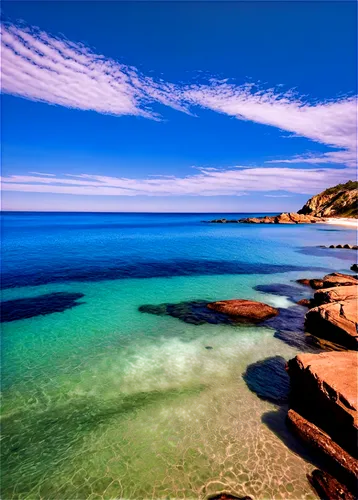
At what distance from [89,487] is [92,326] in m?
11.6

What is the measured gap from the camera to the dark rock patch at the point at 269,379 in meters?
11.7

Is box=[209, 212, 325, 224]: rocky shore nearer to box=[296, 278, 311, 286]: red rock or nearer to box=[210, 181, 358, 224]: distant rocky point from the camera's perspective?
box=[210, 181, 358, 224]: distant rocky point

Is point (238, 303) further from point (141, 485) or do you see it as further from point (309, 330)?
point (141, 485)

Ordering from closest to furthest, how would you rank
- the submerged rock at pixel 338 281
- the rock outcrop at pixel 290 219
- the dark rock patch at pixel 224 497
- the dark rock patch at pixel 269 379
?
the dark rock patch at pixel 224 497 < the dark rock patch at pixel 269 379 < the submerged rock at pixel 338 281 < the rock outcrop at pixel 290 219

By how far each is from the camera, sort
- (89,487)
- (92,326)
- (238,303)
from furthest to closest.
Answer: (238,303), (92,326), (89,487)

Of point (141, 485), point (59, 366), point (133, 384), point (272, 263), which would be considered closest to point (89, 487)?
point (141, 485)

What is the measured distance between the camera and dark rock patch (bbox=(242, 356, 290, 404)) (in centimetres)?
1169

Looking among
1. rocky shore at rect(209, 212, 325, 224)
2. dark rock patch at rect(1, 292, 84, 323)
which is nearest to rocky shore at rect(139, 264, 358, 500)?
dark rock patch at rect(1, 292, 84, 323)

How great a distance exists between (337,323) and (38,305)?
22.7 meters

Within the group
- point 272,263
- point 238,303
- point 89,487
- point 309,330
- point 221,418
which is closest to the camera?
point 89,487

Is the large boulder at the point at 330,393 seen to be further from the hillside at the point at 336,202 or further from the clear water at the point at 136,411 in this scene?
the hillside at the point at 336,202

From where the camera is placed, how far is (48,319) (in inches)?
776

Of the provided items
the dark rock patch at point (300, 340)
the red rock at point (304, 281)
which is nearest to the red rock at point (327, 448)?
the dark rock patch at point (300, 340)

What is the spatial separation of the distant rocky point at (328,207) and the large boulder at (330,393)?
140 meters
